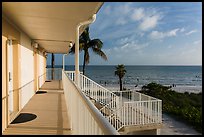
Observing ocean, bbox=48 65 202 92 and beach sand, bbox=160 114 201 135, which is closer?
beach sand, bbox=160 114 201 135

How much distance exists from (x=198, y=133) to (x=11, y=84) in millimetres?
10451

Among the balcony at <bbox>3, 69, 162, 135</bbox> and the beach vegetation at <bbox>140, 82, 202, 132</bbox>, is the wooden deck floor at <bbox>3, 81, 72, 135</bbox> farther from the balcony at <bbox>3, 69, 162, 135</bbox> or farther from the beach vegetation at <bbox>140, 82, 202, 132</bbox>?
the beach vegetation at <bbox>140, 82, 202, 132</bbox>

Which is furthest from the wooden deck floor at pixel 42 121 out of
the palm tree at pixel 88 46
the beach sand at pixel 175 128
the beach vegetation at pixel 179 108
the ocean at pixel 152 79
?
the ocean at pixel 152 79

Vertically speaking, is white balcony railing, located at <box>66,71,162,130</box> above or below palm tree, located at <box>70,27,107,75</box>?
below

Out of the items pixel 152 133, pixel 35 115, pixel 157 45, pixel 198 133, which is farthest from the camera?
pixel 157 45

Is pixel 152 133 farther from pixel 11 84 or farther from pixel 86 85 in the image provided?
pixel 11 84

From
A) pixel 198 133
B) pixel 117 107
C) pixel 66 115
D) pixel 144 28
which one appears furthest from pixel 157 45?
pixel 66 115

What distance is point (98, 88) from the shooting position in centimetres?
877

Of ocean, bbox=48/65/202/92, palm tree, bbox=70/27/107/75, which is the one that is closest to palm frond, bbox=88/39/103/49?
palm tree, bbox=70/27/107/75

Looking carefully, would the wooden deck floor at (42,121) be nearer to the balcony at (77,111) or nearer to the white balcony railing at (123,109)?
the balcony at (77,111)

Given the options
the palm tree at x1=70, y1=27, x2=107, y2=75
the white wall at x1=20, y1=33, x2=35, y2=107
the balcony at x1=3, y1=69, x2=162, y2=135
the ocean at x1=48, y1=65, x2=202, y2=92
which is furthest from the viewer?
the ocean at x1=48, y1=65, x2=202, y2=92

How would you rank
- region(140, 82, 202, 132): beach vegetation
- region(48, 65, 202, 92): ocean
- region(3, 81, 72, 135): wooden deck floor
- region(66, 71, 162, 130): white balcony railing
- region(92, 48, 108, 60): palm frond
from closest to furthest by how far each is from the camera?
region(3, 81, 72, 135): wooden deck floor, region(66, 71, 162, 130): white balcony railing, region(140, 82, 202, 132): beach vegetation, region(92, 48, 108, 60): palm frond, region(48, 65, 202, 92): ocean

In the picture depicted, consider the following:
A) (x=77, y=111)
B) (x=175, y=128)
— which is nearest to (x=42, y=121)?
(x=77, y=111)

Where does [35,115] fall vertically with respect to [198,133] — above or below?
above
